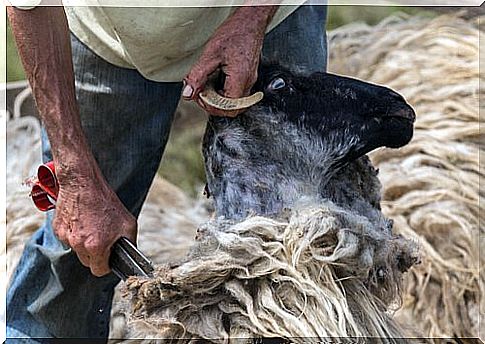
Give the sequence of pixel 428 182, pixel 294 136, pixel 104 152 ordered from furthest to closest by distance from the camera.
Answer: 1. pixel 428 182
2. pixel 104 152
3. pixel 294 136

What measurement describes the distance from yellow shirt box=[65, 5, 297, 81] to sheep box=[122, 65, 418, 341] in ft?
0.35

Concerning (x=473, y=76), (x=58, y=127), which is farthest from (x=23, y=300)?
(x=473, y=76)

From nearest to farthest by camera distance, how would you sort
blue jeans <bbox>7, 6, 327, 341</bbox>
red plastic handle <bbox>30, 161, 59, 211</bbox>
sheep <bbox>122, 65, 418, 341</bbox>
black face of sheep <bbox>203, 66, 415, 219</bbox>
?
1. sheep <bbox>122, 65, 418, 341</bbox>
2. black face of sheep <bbox>203, 66, 415, 219</bbox>
3. red plastic handle <bbox>30, 161, 59, 211</bbox>
4. blue jeans <bbox>7, 6, 327, 341</bbox>

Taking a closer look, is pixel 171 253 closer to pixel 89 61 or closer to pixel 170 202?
pixel 170 202

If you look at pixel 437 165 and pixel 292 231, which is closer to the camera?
pixel 292 231

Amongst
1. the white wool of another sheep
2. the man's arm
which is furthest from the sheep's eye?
the white wool of another sheep

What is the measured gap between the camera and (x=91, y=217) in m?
1.24

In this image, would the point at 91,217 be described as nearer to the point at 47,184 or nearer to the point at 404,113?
the point at 47,184

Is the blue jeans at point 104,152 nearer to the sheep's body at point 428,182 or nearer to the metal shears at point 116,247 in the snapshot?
the metal shears at point 116,247

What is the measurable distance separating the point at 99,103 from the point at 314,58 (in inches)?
11.9

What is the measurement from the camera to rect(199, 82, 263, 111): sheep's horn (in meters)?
1.15

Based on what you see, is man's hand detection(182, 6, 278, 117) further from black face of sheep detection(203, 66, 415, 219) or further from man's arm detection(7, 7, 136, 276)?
man's arm detection(7, 7, 136, 276)

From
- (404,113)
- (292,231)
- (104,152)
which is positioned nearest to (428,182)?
(104,152)

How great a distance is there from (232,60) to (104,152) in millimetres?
452
